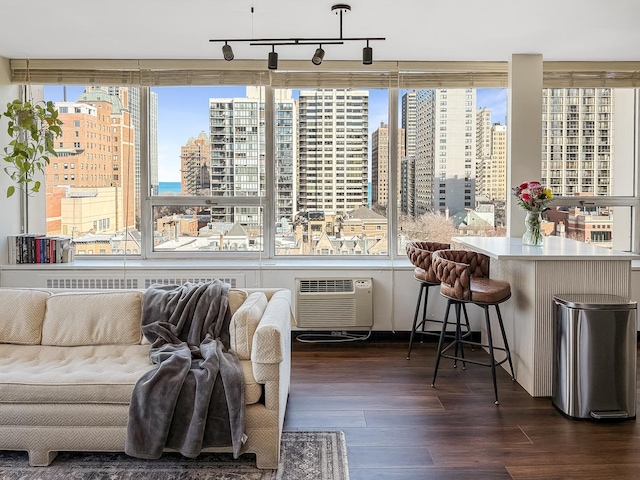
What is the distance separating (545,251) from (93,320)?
2891 mm

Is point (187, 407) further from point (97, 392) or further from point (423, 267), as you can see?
point (423, 267)

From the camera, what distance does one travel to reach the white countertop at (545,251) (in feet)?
11.8

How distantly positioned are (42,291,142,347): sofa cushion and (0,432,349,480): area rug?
696 mm

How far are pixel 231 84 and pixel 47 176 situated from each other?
6.31 feet

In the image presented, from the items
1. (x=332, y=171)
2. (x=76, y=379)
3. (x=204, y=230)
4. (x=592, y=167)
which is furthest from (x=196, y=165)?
(x=592, y=167)

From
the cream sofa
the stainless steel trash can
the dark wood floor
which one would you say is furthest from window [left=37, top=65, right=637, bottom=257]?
Result: the cream sofa

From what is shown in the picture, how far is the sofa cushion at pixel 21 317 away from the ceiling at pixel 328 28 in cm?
187

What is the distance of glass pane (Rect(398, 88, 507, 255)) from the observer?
17.6 ft

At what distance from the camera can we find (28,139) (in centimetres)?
533

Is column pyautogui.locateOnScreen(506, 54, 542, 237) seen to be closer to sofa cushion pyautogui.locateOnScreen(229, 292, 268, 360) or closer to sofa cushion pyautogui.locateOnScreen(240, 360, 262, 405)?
sofa cushion pyautogui.locateOnScreen(229, 292, 268, 360)

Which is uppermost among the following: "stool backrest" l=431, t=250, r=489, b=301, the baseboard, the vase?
the vase

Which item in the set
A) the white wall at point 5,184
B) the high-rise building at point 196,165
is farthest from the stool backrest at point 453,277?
the white wall at point 5,184

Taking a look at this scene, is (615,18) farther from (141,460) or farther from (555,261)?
(141,460)

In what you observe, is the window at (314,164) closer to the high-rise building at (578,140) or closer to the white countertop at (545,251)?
the high-rise building at (578,140)
